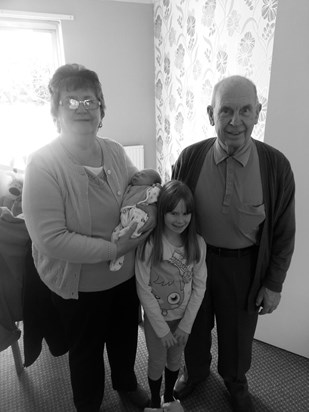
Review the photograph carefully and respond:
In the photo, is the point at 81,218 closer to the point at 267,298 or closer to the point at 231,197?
the point at 231,197

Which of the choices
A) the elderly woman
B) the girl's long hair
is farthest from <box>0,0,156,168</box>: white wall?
the girl's long hair

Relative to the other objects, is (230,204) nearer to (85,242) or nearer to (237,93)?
(237,93)

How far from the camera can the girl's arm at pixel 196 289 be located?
1164 mm

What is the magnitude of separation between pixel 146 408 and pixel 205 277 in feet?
2.21

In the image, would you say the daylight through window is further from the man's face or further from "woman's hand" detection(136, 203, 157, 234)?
the man's face

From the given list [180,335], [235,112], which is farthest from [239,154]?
[180,335]

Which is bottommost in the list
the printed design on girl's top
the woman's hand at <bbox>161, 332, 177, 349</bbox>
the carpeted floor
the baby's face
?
the carpeted floor

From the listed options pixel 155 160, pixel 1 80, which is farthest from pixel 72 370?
pixel 1 80

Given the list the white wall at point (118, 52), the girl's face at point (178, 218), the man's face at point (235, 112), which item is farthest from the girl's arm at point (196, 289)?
the white wall at point (118, 52)

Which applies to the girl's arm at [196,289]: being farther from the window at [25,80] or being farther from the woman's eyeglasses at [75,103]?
the window at [25,80]

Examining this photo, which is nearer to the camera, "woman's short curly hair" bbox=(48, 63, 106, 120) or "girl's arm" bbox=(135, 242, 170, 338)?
"woman's short curly hair" bbox=(48, 63, 106, 120)

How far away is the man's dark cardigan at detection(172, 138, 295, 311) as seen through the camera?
1118 millimetres

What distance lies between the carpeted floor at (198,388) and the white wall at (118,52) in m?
2.16

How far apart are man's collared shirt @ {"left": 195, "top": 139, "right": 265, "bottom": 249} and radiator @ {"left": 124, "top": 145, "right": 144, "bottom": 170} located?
2.00m
